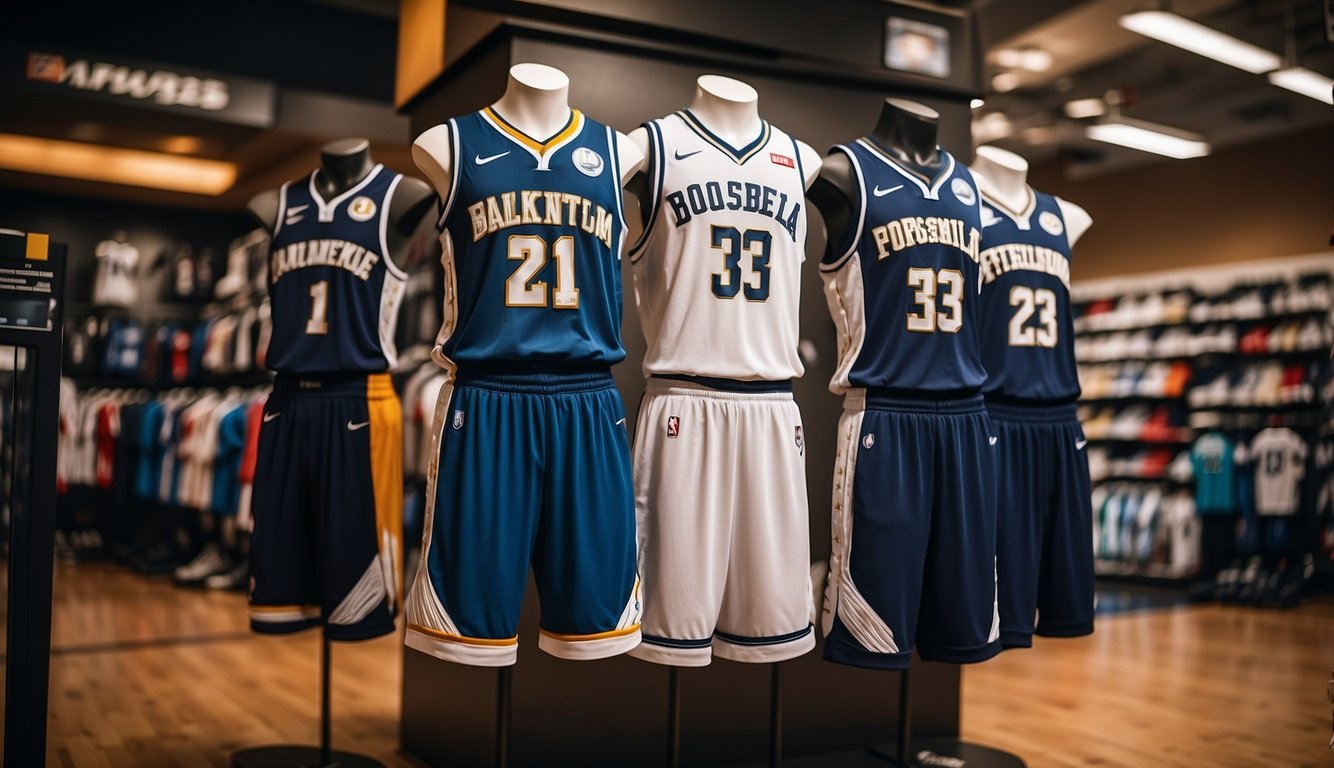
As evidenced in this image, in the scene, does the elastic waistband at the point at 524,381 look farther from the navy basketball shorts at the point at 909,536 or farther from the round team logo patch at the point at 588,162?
the navy basketball shorts at the point at 909,536

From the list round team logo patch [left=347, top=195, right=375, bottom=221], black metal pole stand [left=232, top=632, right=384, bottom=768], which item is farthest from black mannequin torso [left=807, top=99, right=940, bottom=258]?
black metal pole stand [left=232, top=632, right=384, bottom=768]

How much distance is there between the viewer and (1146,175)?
29.8 ft

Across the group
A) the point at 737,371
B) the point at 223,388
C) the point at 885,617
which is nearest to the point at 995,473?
the point at 885,617

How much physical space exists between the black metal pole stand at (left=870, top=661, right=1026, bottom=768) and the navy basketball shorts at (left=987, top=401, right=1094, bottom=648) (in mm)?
377

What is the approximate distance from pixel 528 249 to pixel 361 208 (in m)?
0.81

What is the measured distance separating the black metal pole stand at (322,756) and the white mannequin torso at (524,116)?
4.62ft

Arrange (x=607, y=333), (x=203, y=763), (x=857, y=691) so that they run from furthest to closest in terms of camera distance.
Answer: (x=857, y=691) < (x=203, y=763) < (x=607, y=333)

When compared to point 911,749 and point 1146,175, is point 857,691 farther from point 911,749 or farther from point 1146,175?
point 1146,175

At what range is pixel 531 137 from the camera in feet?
7.49

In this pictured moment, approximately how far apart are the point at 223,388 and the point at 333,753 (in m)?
5.04

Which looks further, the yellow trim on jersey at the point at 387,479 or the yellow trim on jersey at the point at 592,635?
the yellow trim on jersey at the point at 387,479

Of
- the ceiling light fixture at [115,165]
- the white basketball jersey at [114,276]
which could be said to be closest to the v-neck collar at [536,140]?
the ceiling light fixture at [115,165]

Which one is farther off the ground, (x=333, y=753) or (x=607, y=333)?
(x=607, y=333)

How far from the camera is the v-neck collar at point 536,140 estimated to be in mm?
2264
